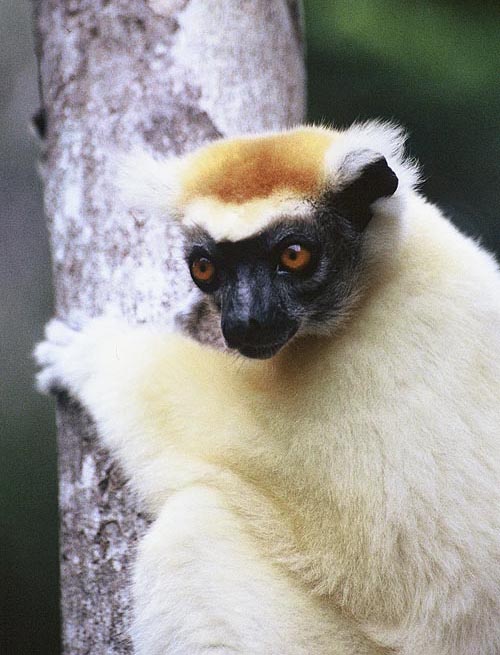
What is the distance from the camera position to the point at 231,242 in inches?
102

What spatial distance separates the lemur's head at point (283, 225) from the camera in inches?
103

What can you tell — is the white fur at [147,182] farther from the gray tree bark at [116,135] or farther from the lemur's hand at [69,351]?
the lemur's hand at [69,351]

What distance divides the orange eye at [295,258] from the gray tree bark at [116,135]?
51cm

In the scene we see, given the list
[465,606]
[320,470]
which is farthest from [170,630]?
[465,606]

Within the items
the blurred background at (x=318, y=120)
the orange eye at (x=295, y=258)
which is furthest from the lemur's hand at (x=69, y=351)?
the blurred background at (x=318, y=120)

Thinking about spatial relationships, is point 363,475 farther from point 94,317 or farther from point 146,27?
point 146,27

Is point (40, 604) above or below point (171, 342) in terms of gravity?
below

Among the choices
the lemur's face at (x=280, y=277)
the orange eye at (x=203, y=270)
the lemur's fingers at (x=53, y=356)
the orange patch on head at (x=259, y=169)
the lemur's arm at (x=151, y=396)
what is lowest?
the lemur's fingers at (x=53, y=356)

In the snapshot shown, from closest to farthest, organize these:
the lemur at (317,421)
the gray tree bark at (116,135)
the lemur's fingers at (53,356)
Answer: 1. the lemur at (317,421)
2. the gray tree bark at (116,135)
3. the lemur's fingers at (53,356)

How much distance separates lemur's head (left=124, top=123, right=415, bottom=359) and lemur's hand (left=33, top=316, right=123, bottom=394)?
0.50 metres

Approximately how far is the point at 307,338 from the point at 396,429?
523 mm

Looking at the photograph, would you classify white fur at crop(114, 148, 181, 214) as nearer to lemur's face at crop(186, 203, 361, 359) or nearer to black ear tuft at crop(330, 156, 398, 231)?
lemur's face at crop(186, 203, 361, 359)

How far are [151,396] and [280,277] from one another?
67 centimetres

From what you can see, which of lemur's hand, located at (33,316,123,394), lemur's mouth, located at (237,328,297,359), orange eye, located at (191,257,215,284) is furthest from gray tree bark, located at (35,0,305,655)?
lemur's mouth, located at (237,328,297,359)
